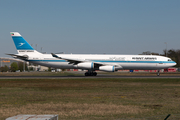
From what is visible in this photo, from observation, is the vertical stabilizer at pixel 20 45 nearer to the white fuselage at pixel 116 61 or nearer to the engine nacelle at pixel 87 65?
the white fuselage at pixel 116 61

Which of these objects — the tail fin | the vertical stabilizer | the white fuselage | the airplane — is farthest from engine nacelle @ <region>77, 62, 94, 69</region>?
the tail fin

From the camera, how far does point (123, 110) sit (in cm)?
1031

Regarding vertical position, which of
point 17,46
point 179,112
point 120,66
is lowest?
point 179,112

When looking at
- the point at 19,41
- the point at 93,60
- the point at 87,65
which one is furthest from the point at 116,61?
the point at 19,41

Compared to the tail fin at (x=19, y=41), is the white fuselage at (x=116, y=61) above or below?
below

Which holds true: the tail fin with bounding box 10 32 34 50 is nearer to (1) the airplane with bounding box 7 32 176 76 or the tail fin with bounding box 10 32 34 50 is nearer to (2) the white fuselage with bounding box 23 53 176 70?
(1) the airplane with bounding box 7 32 176 76

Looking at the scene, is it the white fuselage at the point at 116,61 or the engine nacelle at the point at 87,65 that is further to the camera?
the white fuselage at the point at 116,61

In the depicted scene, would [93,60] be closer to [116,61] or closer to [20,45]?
[116,61]

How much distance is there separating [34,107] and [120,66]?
2884 cm

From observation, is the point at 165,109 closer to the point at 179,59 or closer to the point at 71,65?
the point at 71,65

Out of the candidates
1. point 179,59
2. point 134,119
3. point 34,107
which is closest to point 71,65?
point 34,107

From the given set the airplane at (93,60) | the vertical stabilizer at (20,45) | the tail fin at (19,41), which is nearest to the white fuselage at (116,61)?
the airplane at (93,60)

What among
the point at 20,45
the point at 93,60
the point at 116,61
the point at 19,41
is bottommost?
the point at 116,61

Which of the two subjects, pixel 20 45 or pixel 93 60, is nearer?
pixel 93 60
